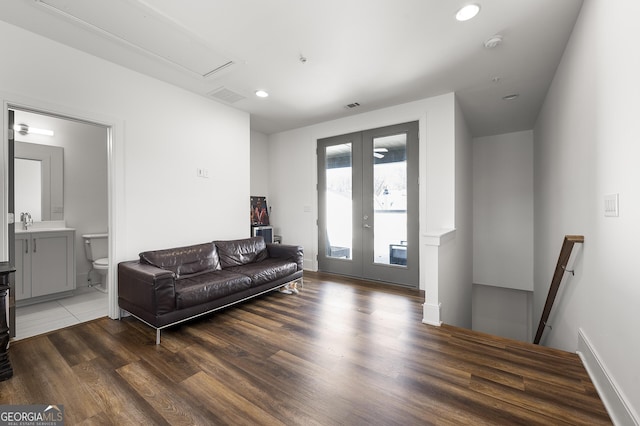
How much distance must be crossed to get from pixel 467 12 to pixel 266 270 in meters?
3.34

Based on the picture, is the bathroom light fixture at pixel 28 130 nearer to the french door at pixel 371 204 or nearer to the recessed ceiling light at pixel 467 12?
the french door at pixel 371 204

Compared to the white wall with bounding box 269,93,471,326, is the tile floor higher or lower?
lower

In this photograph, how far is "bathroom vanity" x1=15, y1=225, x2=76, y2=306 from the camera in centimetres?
339

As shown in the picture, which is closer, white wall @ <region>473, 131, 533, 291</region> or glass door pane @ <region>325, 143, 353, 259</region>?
glass door pane @ <region>325, 143, 353, 259</region>

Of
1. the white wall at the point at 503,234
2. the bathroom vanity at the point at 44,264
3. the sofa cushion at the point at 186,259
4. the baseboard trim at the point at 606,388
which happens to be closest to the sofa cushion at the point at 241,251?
the sofa cushion at the point at 186,259

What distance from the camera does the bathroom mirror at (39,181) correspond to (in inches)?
147

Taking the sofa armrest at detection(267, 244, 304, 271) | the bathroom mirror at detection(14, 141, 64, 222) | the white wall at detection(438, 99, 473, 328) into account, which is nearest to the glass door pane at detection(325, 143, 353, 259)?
the sofa armrest at detection(267, 244, 304, 271)

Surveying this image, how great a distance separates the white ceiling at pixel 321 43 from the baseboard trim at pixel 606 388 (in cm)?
267

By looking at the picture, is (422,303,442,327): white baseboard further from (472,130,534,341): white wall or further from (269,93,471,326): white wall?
(472,130,534,341): white wall

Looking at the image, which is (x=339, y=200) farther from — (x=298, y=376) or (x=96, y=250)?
(x=96, y=250)

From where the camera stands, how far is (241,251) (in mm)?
3990

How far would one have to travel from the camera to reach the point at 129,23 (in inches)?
93.7

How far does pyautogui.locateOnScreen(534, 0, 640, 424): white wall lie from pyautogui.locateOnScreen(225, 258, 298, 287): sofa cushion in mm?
3060

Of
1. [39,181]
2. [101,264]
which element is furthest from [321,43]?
[39,181]
